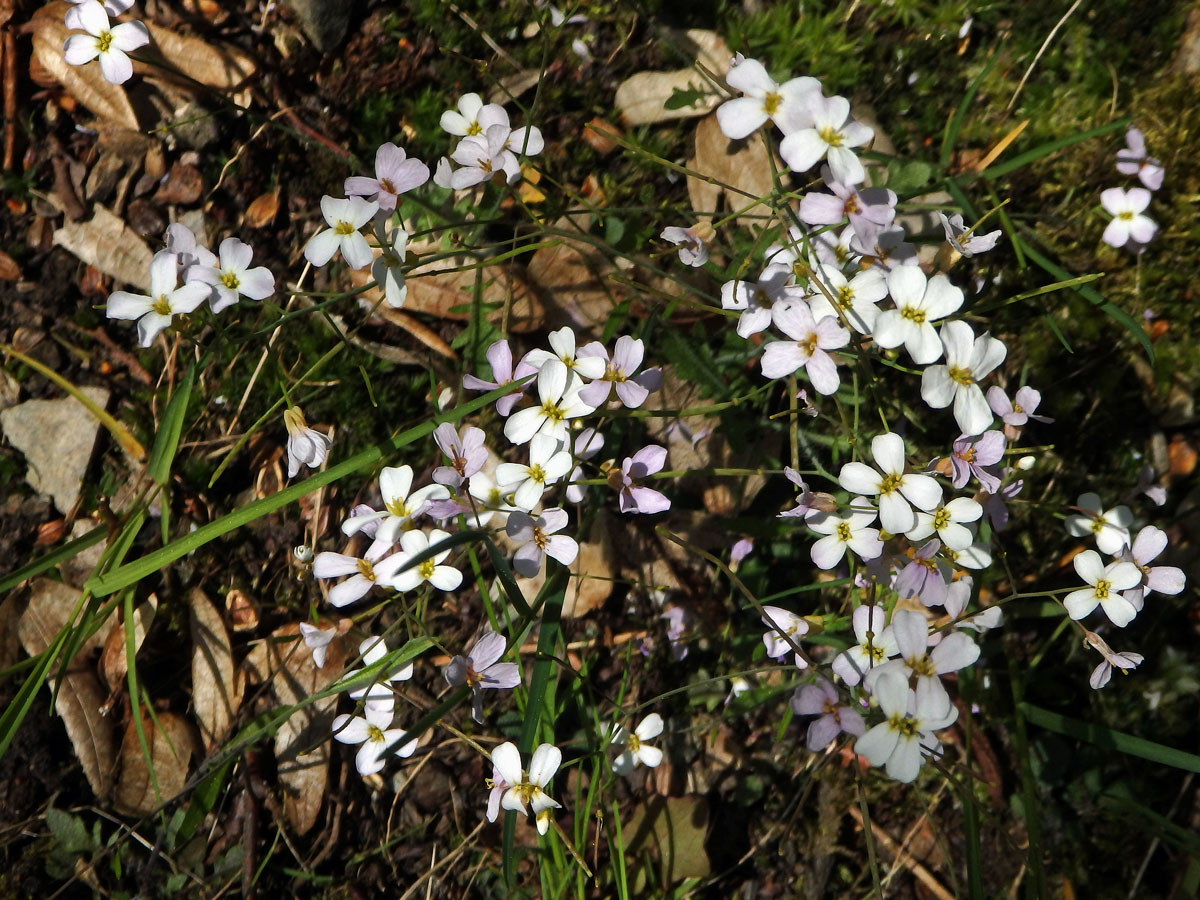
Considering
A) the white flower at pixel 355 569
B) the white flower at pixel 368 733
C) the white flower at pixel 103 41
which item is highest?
the white flower at pixel 103 41

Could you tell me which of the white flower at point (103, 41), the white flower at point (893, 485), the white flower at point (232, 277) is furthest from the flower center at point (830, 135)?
the white flower at point (103, 41)

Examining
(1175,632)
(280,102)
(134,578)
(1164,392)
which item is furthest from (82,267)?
(1175,632)

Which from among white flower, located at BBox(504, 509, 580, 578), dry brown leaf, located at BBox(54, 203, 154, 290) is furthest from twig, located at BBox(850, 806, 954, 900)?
dry brown leaf, located at BBox(54, 203, 154, 290)

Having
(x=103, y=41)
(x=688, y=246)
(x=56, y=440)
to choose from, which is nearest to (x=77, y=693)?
(x=56, y=440)

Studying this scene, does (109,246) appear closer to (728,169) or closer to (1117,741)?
(728,169)

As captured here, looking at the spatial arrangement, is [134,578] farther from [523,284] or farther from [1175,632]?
[1175,632]

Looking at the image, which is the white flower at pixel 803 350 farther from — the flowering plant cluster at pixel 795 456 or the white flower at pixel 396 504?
the white flower at pixel 396 504
